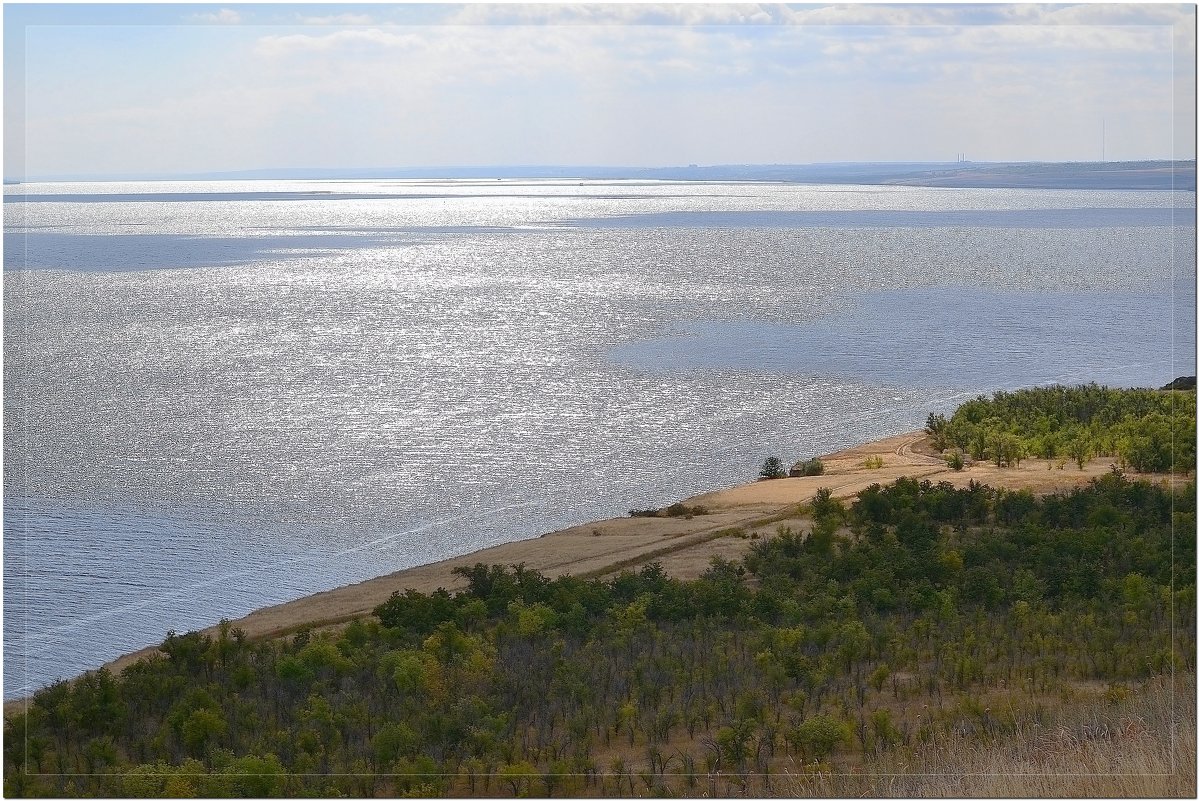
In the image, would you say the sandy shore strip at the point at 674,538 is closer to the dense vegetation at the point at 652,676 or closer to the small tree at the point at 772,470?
the small tree at the point at 772,470

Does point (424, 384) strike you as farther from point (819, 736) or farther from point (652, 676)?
point (819, 736)

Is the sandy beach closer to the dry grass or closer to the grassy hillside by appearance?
the grassy hillside

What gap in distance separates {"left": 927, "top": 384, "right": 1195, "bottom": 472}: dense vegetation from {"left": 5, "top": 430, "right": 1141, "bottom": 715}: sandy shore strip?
17 cm

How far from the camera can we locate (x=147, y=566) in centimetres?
940

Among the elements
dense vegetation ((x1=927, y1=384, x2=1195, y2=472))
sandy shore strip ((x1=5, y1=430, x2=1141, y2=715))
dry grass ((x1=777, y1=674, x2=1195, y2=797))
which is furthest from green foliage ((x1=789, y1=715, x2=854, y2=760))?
dense vegetation ((x1=927, y1=384, x2=1195, y2=472))

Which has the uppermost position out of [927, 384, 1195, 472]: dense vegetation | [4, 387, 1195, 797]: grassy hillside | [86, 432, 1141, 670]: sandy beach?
[927, 384, 1195, 472]: dense vegetation

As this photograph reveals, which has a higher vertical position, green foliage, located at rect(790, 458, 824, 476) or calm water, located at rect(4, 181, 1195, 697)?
calm water, located at rect(4, 181, 1195, 697)

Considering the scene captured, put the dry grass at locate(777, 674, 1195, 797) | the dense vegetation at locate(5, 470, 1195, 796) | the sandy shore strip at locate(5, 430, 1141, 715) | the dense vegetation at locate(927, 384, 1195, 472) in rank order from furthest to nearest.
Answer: the dense vegetation at locate(927, 384, 1195, 472), the sandy shore strip at locate(5, 430, 1141, 715), the dense vegetation at locate(5, 470, 1195, 796), the dry grass at locate(777, 674, 1195, 797)

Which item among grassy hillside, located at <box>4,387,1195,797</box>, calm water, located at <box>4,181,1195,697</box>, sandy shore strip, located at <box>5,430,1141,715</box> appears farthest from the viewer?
calm water, located at <box>4,181,1195,697</box>

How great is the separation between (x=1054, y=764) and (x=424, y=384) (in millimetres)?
7576

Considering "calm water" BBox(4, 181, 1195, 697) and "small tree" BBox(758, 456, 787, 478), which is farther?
"small tree" BBox(758, 456, 787, 478)

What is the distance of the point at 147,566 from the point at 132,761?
3708 mm

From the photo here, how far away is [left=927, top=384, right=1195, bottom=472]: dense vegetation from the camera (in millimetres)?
9875

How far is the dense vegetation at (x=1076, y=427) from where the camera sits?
9.88 meters
